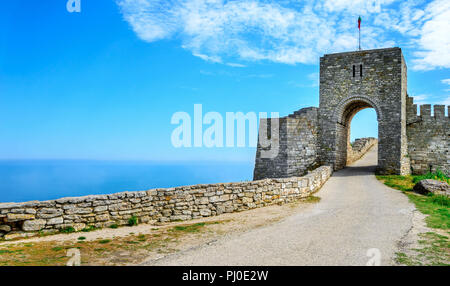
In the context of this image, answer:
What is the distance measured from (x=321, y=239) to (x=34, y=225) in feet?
23.0

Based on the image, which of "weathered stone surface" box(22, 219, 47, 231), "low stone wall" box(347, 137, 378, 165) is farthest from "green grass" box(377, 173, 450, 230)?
"weathered stone surface" box(22, 219, 47, 231)

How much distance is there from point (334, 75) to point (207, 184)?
14826 mm

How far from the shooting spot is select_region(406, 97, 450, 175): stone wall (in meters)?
19.4

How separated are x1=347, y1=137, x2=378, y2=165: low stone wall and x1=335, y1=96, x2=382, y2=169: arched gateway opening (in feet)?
5.44

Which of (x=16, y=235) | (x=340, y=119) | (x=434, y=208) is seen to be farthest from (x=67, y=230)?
(x=340, y=119)

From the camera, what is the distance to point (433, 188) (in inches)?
492

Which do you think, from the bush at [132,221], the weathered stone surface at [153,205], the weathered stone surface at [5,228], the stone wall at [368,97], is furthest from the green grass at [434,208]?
the weathered stone surface at [5,228]

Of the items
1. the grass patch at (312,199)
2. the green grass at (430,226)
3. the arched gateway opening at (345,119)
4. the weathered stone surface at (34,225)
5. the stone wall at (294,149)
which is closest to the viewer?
the green grass at (430,226)

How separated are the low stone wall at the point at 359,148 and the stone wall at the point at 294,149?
6.02 m

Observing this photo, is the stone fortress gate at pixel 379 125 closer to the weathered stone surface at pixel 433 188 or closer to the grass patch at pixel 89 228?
the weathered stone surface at pixel 433 188

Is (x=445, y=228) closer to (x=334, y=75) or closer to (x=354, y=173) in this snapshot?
(x=354, y=173)

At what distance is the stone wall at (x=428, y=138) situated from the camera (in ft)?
63.6
